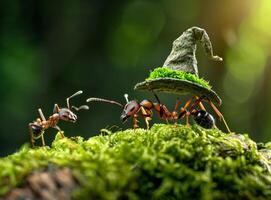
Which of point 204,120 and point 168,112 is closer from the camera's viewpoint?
point 204,120

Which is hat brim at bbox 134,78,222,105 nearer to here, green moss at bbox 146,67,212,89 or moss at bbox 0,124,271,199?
green moss at bbox 146,67,212,89

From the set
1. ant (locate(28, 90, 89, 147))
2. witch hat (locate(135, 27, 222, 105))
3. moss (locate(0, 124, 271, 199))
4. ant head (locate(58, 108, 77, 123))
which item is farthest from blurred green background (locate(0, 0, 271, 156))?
moss (locate(0, 124, 271, 199))

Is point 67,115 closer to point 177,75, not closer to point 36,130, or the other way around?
point 36,130

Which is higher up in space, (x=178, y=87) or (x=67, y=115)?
(x=67, y=115)

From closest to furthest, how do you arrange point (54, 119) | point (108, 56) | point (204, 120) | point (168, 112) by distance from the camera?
1. point (204, 120)
2. point (168, 112)
3. point (54, 119)
4. point (108, 56)

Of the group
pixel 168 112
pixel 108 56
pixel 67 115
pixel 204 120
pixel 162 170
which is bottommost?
pixel 162 170

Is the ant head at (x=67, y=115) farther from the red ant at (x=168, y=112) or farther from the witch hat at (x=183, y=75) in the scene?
the witch hat at (x=183, y=75)

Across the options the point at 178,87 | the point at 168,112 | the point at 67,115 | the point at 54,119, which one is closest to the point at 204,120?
the point at 168,112
